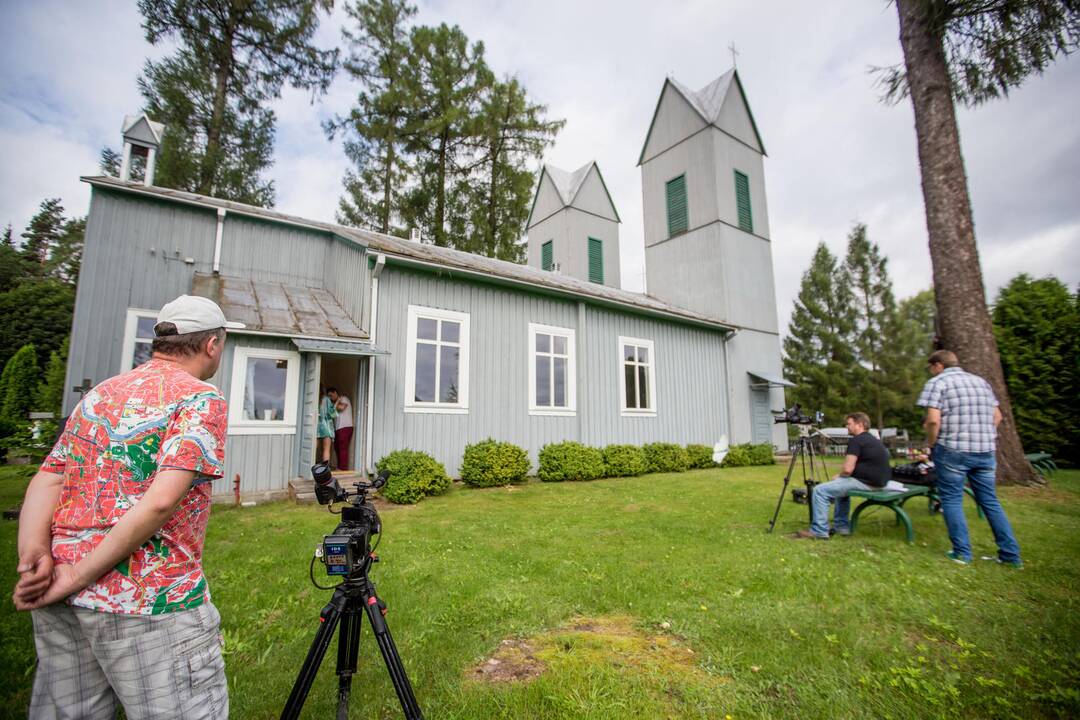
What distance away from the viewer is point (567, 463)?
10930 mm

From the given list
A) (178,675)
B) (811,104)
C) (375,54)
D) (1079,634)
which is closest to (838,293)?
(811,104)

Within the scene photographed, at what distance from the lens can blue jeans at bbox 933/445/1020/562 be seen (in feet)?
14.8

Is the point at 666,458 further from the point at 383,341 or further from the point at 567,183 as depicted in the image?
the point at 567,183

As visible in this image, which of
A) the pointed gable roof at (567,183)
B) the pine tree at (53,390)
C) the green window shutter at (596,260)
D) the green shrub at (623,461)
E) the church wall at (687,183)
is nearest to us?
the green shrub at (623,461)

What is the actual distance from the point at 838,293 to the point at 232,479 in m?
36.8

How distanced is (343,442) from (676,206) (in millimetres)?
15749

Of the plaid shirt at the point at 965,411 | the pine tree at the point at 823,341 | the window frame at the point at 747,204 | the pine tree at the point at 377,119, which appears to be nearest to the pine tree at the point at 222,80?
the pine tree at the point at 377,119

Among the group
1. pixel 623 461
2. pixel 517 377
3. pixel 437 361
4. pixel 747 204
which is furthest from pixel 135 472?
pixel 747 204

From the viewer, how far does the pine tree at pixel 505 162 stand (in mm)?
21844

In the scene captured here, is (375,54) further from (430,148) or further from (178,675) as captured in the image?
(178,675)

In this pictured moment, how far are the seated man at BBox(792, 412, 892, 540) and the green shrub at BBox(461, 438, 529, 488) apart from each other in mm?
5627

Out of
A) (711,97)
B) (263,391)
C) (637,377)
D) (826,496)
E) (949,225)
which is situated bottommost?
(826,496)

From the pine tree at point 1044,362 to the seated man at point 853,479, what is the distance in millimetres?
9714

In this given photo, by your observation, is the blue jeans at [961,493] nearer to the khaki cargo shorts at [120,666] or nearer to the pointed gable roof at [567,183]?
the khaki cargo shorts at [120,666]
